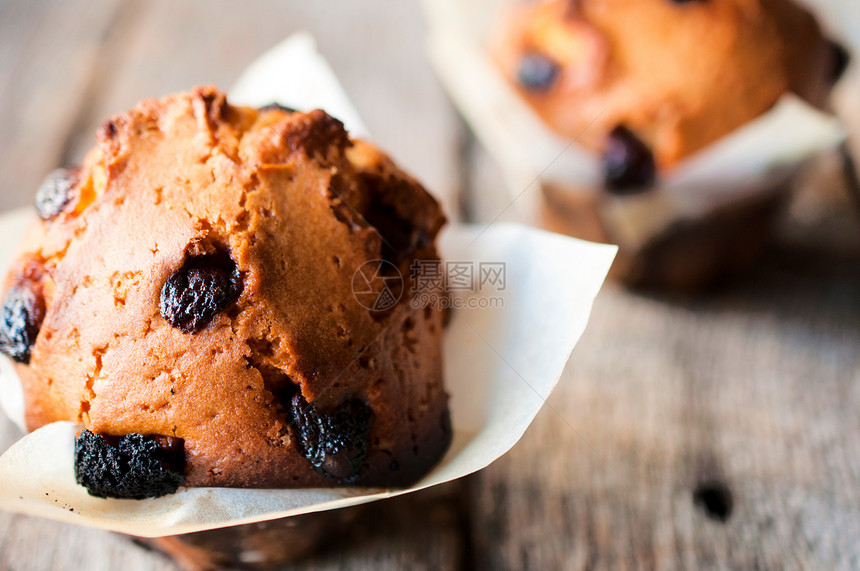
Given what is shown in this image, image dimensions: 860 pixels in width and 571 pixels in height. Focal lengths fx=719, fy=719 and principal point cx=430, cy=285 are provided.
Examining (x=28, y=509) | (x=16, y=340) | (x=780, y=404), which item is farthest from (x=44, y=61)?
(x=780, y=404)

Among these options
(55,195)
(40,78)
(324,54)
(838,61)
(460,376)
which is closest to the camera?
(55,195)

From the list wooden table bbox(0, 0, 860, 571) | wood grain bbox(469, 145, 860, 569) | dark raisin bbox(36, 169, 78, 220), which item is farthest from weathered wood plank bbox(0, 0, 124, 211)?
wood grain bbox(469, 145, 860, 569)

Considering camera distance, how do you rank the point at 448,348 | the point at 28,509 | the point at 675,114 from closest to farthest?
the point at 28,509 → the point at 448,348 → the point at 675,114

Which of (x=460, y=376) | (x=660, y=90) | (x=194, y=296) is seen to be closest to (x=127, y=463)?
(x=194, y=296)

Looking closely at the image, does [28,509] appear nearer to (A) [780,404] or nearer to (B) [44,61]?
(A) [780,404]

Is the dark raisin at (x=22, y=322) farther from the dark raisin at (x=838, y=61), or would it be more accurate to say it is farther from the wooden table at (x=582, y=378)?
the dark raisin at (x=838, y=61)

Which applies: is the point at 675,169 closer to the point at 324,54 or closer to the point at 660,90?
the point at 660,90

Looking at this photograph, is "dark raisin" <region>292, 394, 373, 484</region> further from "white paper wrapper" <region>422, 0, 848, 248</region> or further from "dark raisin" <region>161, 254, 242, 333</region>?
"white paper wrapper" <region>422, 0, 848, 248</region>

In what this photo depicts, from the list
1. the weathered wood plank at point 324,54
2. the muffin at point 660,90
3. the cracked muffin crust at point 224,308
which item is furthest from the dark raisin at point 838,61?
the cracked muffin crust at point 224,308
